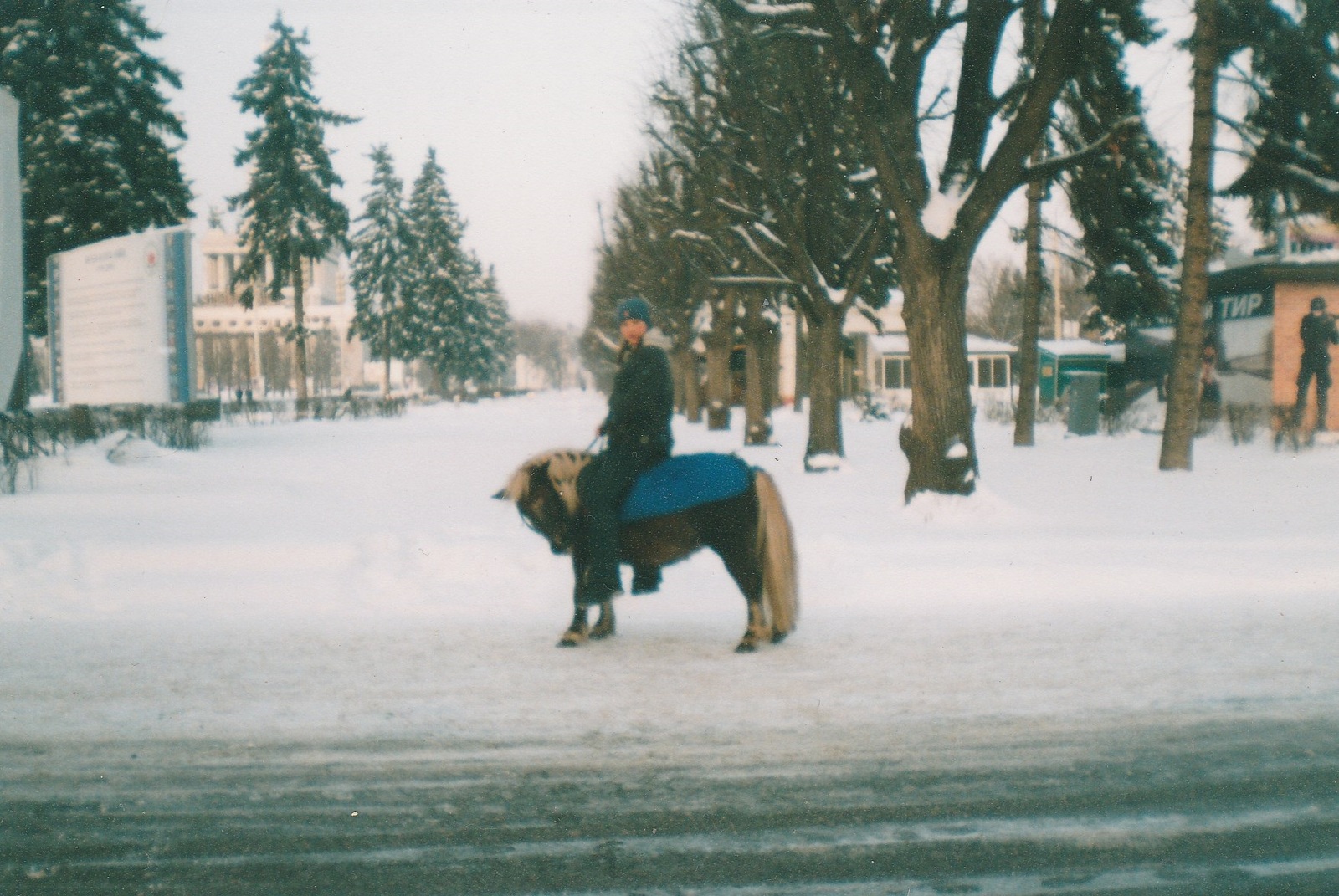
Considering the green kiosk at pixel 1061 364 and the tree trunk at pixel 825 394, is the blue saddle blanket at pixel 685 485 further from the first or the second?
the green kiosk at pixel 1061 364

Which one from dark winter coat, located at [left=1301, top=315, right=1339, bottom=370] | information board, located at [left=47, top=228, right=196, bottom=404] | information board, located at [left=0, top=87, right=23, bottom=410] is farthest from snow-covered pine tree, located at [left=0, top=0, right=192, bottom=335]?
dark winter coat, located at [left=1301, top=315, right=1339, bottom=370]

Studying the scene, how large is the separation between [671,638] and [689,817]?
3.11 metres

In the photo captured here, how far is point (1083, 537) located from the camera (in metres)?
11.4

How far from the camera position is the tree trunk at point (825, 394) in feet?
64.6

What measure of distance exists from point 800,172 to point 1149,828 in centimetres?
1872

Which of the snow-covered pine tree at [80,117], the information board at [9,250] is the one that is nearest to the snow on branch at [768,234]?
the information board at [9,250]

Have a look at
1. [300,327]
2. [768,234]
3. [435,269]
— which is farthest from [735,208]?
[435,269]

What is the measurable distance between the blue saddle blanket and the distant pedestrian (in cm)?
1819

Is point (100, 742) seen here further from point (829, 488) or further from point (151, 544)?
point (829, 488)

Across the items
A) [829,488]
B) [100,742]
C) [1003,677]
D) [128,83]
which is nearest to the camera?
[100,742]

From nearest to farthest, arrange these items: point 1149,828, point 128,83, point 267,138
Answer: point 1149,828 → point 128,83 → point 267,138

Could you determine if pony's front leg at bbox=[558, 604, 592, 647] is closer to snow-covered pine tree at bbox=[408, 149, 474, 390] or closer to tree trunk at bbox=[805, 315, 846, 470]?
tree trunk at bbox=[805, 315, 846, 470]

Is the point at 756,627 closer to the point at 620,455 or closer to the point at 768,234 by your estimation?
the point at 620,455

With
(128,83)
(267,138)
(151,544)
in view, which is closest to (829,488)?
A: (151,544)
